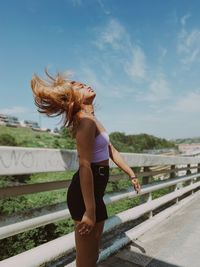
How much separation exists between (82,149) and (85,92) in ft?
1.60

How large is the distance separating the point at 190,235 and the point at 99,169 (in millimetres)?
2925

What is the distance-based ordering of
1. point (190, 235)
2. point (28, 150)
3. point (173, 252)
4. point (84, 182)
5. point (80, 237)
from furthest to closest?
point (190, 235)
point (173, 252)
point (28, 150)
point (80, 237)
point (84, 182)

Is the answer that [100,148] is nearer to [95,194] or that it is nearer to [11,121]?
[95,194]

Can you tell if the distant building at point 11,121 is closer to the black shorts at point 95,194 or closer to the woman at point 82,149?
the woman at point 82,149

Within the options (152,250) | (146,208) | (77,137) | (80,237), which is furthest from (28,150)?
(146,208)

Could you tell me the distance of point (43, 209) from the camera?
3.09m

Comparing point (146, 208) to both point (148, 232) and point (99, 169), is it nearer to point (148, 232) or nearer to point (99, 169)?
point (148, 232)

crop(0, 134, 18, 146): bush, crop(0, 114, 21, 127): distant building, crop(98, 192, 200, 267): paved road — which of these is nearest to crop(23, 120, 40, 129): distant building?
crop(0, 114, 21, 127): distant building

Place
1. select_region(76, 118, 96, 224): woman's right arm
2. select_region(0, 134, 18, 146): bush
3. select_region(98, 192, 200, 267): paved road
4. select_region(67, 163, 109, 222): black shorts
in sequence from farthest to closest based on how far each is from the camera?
select_region(0, 134, 18, 146): bush
select_region(98, 192, 200, 267): paved road
select_region(67, 163, 109, 222): black shorts
select_region(76, 118, 96, 224): woman's right arm

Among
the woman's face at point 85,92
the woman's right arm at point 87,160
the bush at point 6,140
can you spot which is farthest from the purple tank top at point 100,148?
the bush at point 6,140

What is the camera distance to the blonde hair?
8.12 feet

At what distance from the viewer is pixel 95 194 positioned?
8.02 ft

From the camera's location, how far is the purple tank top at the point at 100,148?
2.48 metres

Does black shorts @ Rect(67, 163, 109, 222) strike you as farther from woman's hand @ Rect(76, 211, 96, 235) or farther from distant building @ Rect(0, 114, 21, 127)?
distant building @ Rect(0, 114, 21, 127)
